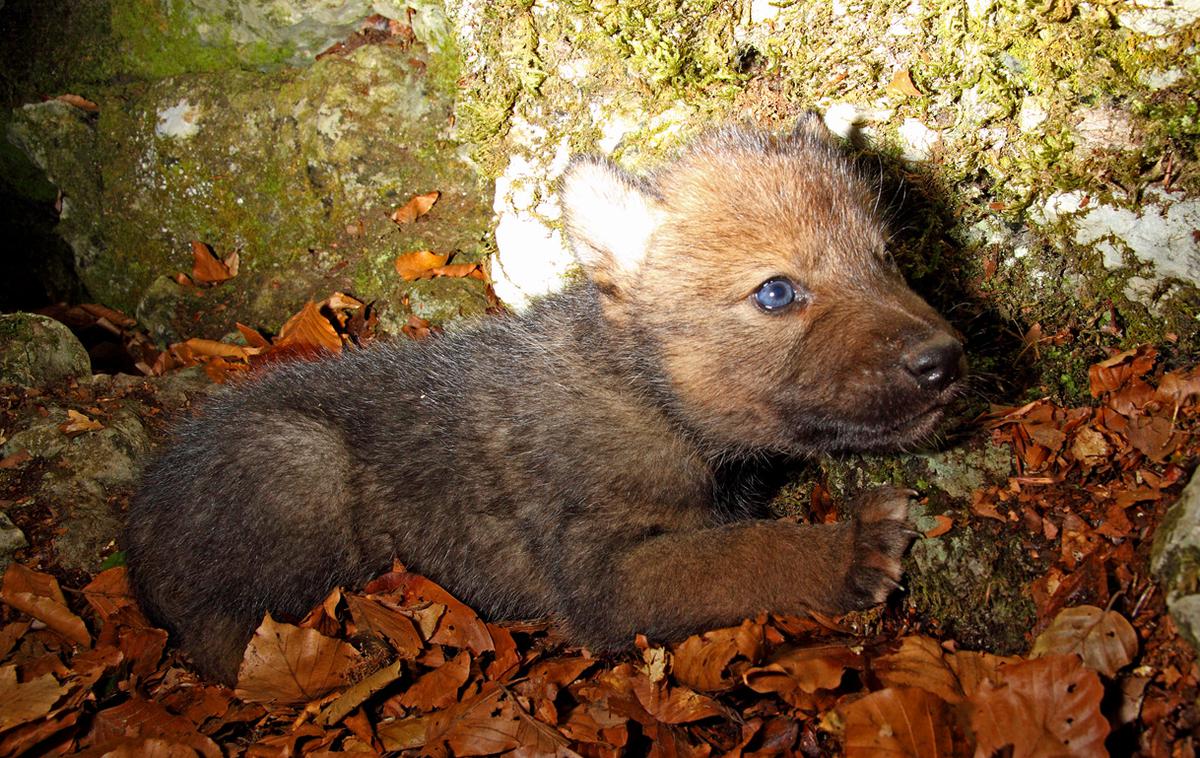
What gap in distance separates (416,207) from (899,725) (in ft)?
15.5

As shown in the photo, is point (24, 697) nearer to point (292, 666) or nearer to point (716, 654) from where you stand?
point (292, 666)

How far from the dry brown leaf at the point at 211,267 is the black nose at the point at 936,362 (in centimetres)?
537

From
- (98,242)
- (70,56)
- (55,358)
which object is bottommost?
(55,358)

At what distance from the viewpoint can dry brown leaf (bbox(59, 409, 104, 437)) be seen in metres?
4.91

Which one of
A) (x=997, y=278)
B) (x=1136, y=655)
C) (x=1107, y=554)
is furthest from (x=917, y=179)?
(x=1136, y=655)

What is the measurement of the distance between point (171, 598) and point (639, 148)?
353cm

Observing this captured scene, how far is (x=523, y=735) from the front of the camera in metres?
3.21

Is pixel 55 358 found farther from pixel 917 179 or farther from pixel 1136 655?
pixel 1136 655

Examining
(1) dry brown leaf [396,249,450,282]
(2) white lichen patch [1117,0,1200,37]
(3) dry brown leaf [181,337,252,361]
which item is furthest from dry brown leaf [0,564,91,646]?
(2) white lichen patch [1117,0,1200,37]

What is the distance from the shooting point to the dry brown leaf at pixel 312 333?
18.7ft

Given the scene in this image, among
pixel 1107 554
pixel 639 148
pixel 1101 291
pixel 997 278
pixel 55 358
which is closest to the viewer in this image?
pixel 1107 554

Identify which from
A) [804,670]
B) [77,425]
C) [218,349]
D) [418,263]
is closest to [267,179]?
[218,349]

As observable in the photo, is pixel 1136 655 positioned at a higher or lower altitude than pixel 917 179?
lower

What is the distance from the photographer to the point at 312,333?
5758mm
